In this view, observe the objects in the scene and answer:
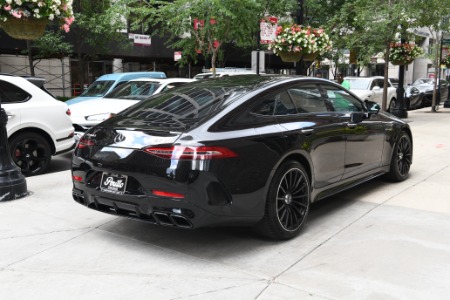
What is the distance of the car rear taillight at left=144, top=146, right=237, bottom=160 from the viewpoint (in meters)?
3.85

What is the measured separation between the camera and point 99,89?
12.6m

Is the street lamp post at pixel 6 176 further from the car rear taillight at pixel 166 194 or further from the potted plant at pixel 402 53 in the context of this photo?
the potted plant at pixel 402 53

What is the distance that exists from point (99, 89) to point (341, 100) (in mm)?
8381

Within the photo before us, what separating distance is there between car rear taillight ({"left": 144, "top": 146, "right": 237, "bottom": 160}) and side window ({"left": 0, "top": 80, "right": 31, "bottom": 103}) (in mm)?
4527

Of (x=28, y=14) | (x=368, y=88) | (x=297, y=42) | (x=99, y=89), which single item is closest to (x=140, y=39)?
(x=99, y=89)

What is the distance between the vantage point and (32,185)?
269 inches

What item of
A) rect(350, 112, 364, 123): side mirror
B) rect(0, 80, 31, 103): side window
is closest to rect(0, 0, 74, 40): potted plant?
rect(0, 80, 31, 103): side window

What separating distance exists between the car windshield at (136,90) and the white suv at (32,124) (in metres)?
2.58

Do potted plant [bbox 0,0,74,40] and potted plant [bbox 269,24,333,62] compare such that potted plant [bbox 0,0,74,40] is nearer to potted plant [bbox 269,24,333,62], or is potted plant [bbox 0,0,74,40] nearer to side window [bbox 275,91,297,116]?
side window [bbox 275,91,297,116]

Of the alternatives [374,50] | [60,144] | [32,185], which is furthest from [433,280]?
[374,50]

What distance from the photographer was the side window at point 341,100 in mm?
5559

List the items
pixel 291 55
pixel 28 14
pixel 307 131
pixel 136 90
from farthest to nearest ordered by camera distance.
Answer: pixel 291 55, pixel 136 90, pixel 28 14, pixel 307 131

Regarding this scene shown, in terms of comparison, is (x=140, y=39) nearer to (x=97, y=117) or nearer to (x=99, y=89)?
(x=99, y=89)

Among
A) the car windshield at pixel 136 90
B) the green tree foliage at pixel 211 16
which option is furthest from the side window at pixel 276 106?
the green tree foliage at pixel 211 16
